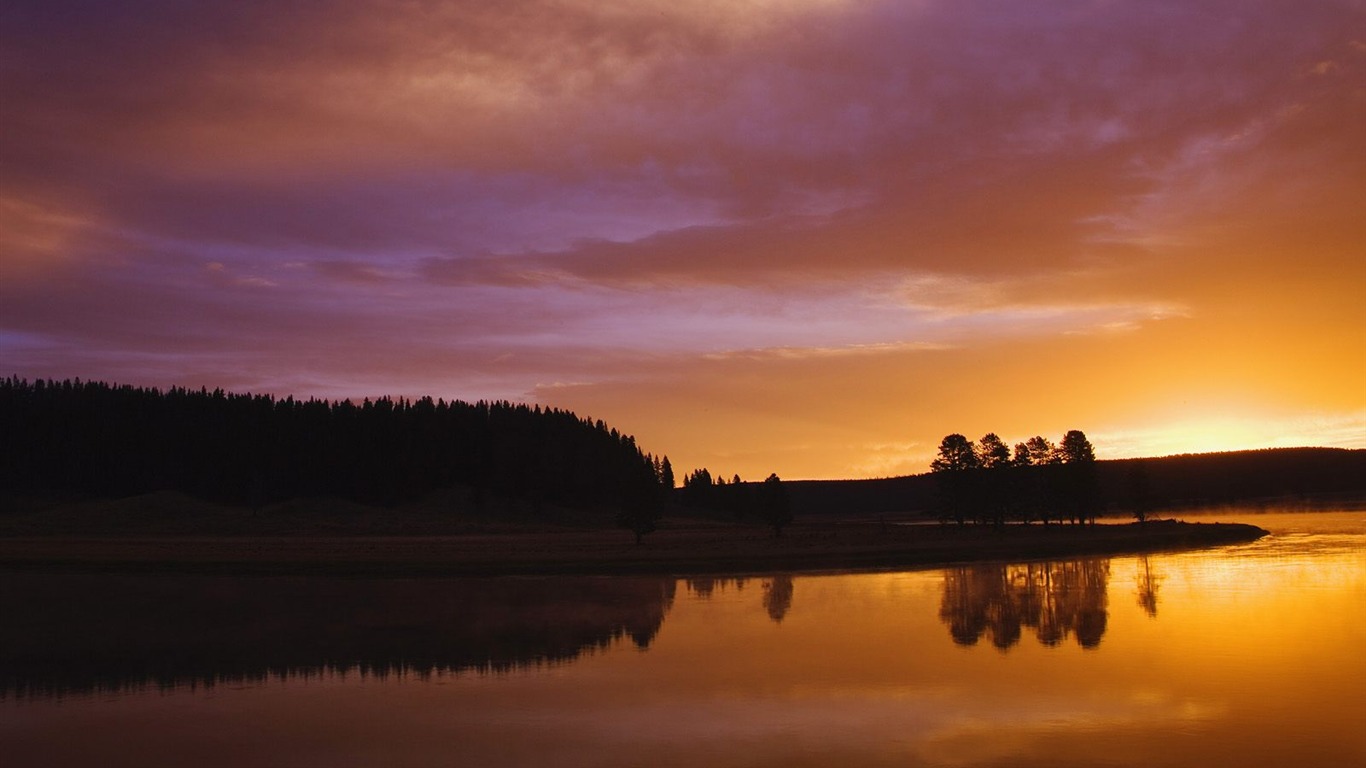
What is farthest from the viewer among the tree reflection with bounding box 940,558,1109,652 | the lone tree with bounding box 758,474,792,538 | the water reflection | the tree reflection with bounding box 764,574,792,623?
the lone tree with bounding box 758,474,792,538

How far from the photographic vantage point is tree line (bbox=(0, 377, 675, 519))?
147250 millimetres

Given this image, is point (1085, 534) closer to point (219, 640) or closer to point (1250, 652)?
point (1250, 652)

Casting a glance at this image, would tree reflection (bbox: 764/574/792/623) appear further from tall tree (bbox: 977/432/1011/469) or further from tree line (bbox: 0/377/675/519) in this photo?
tree line (bbox: 0/377/675/519)

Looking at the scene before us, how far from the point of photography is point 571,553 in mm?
67938

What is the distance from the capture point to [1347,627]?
28.2 m

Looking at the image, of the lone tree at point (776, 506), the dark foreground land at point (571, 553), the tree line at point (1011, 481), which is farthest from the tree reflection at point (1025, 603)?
the tree line at point (1011, 481)

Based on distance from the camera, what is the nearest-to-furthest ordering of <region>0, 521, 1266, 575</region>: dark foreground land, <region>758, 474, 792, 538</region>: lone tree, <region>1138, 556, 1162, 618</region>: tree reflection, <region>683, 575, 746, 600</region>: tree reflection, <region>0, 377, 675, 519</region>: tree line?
<region>1138, 556, 1162, 618</region>: tree reflection, <region>683, 575, 746, 600</region>: tree reflection, <region>0, 521, 1266, 575</region>: dark foreground land, <region>758, 474, 792, 538</region>: lone tree, <region>0, 377, 675, 519</region>: tree line

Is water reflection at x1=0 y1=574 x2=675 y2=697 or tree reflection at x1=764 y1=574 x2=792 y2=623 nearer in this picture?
water reflection at x1=0 y1=574 x2=675 y2=697

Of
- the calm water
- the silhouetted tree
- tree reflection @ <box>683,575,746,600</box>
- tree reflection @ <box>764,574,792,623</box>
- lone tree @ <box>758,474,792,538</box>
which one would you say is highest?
the silhouetted tree

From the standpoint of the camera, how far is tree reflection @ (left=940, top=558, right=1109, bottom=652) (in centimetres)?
2848

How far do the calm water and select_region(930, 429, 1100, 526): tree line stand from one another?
61.9 m

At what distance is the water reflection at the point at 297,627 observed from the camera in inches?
984

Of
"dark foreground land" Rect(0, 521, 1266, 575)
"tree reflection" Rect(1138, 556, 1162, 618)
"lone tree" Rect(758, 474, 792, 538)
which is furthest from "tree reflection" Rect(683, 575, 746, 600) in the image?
"lone tree" Rect(758, 474, 792, 538)

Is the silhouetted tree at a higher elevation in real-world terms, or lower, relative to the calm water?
higher
